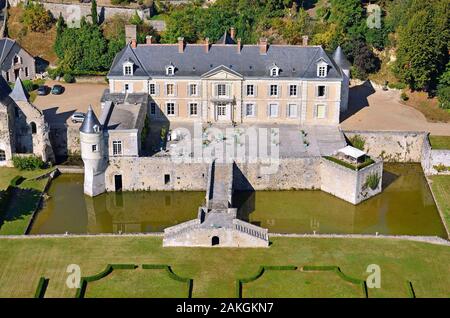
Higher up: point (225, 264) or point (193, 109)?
point (193, 109)

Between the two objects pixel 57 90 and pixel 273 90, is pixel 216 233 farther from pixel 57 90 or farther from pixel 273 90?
pixel 57 90

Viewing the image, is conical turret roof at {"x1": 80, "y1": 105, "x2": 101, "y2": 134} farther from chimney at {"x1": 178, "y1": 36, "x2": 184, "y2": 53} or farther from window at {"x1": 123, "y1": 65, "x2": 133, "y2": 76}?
chimney at {"x1": 178, "y1": 36, "x2": 184, "y2": 53}

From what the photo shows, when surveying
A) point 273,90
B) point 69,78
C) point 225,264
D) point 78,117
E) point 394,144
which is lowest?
point 225,264

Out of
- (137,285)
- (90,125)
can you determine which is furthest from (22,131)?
(137,285)

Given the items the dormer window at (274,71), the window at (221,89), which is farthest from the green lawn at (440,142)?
the window at (221,89)

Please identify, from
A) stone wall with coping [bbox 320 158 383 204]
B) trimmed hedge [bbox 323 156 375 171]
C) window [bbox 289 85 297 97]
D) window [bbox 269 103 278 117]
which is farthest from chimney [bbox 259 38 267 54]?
stone wall with coping [bbox 320 158 383 204]

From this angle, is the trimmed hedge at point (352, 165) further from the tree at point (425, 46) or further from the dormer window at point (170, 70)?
the tree at point (425, 46)

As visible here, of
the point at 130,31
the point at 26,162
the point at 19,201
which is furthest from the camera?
the point at 130,31
